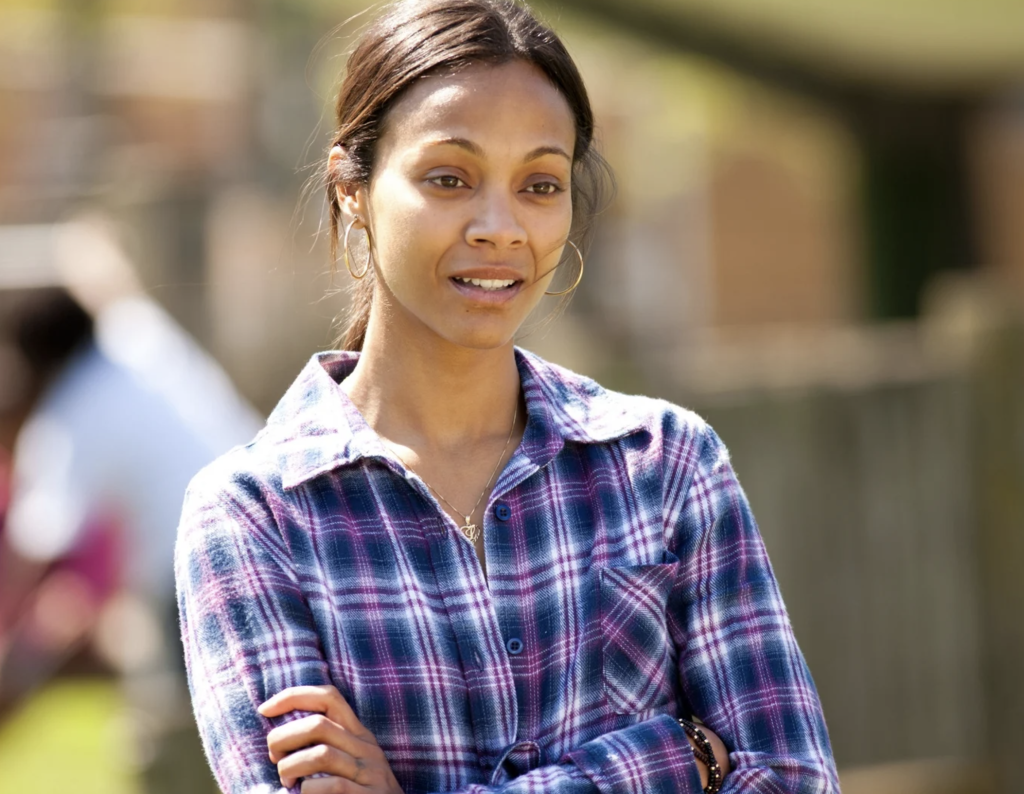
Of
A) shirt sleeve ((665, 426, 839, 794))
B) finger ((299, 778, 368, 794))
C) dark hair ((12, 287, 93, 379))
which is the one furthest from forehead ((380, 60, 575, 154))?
dark hair ((12, 287, 93, 379))

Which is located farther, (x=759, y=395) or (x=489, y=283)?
(x=759, y=395)

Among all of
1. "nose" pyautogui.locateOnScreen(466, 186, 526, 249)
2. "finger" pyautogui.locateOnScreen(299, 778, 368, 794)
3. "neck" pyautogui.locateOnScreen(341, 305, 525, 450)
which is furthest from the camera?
"neck" pyautogui.locateOnScreen(341, 305, 525, 450)

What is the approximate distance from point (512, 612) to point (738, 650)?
0.31 meters

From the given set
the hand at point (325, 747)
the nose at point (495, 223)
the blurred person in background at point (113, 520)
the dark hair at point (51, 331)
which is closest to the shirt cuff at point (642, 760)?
the hand at point (325, 747)

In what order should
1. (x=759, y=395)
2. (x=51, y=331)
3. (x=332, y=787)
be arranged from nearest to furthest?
1. (x=332, y=787)
2. (x=51, y=331)
3. (x=759, y=395)

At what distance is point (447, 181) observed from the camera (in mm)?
2012

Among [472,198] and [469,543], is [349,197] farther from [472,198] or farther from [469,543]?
[469,543]

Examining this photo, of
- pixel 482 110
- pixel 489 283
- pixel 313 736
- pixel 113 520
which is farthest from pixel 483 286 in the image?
pixel 113 520

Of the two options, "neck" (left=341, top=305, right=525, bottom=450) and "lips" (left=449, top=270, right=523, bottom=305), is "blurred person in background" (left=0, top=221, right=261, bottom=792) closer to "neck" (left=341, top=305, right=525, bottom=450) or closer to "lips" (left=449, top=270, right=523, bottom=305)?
"neck" (left=341, top=305, right=525, bottom=450)

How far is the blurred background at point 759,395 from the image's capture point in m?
4.54

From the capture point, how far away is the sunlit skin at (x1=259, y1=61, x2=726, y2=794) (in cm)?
200

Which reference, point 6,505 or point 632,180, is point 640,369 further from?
point 632,180

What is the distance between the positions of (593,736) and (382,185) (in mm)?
781

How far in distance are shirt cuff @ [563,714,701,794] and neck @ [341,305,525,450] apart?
1.49 ft
